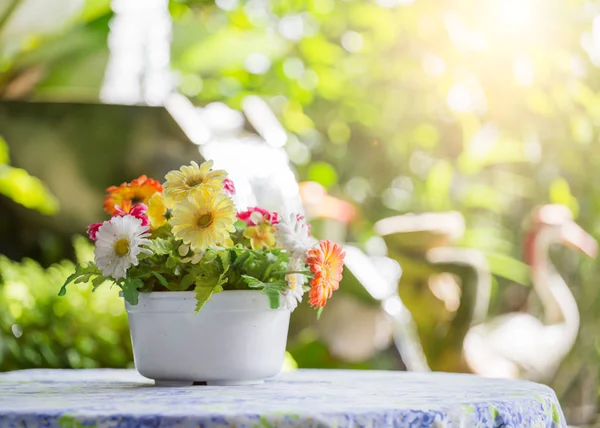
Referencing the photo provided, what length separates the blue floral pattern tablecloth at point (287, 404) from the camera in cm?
62

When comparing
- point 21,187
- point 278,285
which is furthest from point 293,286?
point 21,187

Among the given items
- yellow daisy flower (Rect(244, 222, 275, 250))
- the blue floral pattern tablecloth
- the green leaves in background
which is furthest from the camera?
the green leaves in background

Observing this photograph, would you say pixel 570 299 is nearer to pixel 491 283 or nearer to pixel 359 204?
pixel 491 283

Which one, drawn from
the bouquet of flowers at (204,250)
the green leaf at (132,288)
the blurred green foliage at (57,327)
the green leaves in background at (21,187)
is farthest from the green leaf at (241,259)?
the green leaves in background at (21,187)

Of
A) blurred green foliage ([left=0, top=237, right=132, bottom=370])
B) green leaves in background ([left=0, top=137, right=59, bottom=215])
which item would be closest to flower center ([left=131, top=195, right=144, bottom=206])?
blurred green foliage ([left=0, top=237, right=132, bottom=370])

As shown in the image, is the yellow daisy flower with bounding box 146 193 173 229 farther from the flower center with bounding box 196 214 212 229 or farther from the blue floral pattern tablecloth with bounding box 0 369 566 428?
the blue floral pattern tablecloth with bounding box 0 369 566 428

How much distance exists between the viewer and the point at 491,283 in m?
2.98

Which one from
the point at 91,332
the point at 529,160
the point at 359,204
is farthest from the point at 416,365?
the point at 91,332

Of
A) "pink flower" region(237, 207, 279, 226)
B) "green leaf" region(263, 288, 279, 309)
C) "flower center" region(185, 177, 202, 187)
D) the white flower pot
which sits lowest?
the white flower pot

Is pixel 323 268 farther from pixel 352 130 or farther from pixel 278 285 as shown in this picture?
pixel 352 130

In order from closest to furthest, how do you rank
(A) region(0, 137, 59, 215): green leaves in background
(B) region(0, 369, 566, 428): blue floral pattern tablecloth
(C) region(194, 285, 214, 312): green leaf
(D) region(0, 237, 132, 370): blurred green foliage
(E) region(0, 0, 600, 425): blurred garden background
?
1. (B) region(0, 369, 566, 428): blue floral pattern tablecloth
2. (C) region(194, 285, 214, 312): green leaf
3. (D) region(0, 237, 132, 370): blurred green foliage
4. (A) region(0, 137, 59, 215): green leaves in background
5. (E) region(0, 0, 600, 425): blurred garden background

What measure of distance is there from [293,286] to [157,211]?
0.62 ft

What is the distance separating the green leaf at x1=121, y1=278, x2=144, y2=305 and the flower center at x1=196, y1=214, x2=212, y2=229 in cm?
10

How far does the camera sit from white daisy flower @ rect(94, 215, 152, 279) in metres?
0.87
